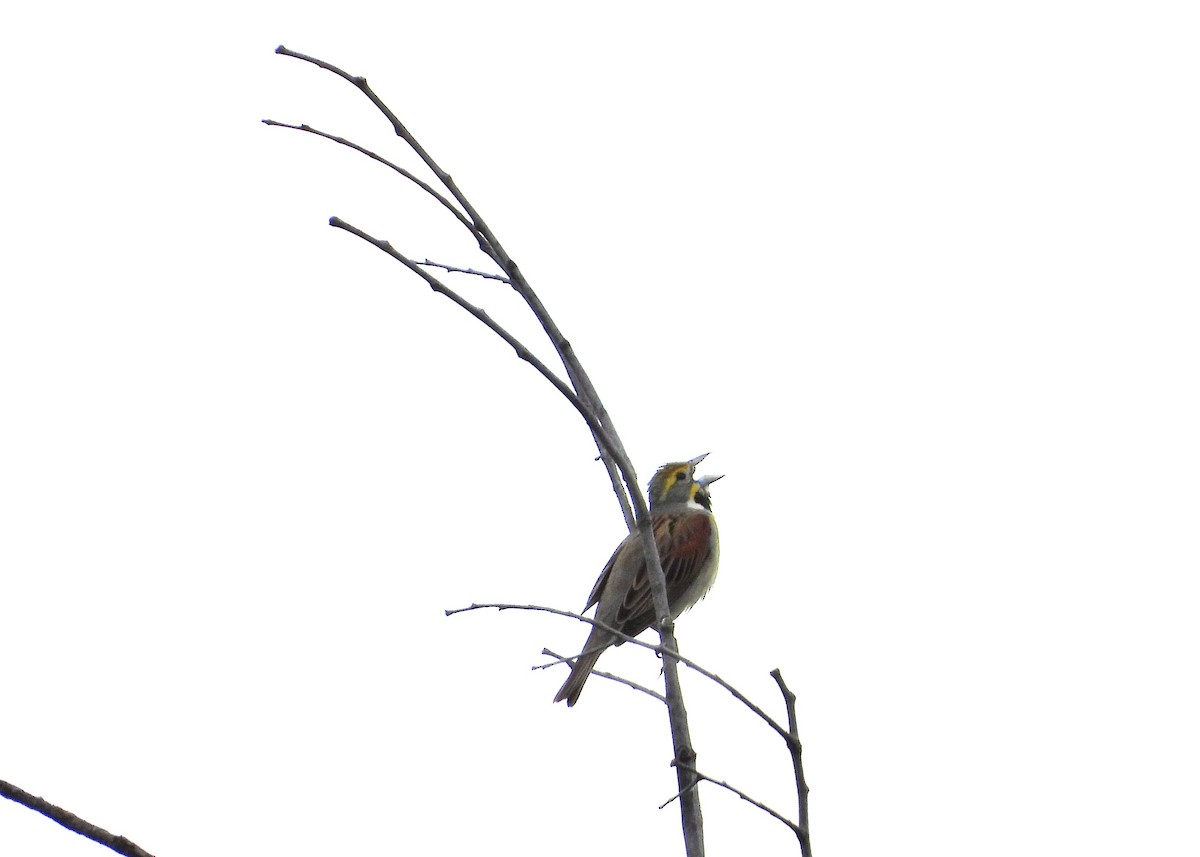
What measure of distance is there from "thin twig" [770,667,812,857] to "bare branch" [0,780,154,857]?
4.03 ft

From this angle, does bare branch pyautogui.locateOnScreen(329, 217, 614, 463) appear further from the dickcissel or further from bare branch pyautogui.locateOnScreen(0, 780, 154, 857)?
the dickcissel

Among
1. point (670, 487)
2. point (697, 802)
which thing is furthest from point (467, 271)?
A: point (670, 487)

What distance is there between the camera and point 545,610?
3.82 metres

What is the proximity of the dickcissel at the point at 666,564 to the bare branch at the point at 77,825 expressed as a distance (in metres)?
4.23

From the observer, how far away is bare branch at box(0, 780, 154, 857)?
7.55ft

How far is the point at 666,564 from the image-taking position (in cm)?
859

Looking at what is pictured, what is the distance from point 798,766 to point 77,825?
1.42m

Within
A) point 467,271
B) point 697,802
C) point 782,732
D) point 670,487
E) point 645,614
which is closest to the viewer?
point 782,732

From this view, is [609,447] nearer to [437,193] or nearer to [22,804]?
[437,193]

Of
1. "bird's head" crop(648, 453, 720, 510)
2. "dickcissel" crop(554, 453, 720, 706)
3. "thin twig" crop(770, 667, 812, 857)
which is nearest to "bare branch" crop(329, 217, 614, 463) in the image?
"thin twig" crop(770, 667, 812, 857)

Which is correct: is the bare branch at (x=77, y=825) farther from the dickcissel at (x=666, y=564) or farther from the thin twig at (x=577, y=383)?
the dickcissel at (x=666, y=564)

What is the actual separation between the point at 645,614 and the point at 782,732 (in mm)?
5100

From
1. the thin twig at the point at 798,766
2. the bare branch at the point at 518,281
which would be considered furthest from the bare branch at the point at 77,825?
the bare branch at the point at 518,281

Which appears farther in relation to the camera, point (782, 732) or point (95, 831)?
point (782, 732)
